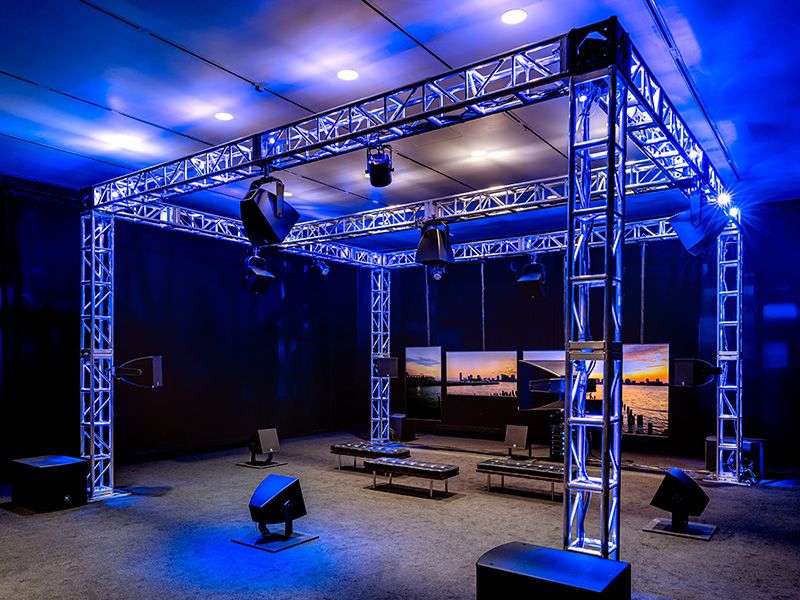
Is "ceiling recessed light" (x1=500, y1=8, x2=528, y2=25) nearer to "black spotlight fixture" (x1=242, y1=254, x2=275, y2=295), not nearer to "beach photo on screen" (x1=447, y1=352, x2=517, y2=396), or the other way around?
"black spotlight fixture" (x1=242, y1=254, x2=275, y2=295)

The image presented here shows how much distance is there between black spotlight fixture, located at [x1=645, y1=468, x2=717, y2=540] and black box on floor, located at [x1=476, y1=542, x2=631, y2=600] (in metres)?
3.43

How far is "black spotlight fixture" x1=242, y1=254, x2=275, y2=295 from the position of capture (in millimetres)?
10523

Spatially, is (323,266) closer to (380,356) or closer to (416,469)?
(380,356)

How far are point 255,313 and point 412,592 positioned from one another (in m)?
8.97

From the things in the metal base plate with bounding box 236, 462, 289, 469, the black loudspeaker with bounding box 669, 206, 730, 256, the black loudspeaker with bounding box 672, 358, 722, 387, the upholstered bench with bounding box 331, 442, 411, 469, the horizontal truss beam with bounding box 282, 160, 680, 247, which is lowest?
the metal base plate with bounding box 236, 462, 289, 469

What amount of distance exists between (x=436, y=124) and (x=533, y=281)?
268 inches

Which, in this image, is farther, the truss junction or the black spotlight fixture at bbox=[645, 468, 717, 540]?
the black spotlight fixture at bbox=[645, 468, 717, 540]

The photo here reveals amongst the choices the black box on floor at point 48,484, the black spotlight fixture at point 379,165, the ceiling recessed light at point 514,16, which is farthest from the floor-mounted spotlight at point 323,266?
the ceiling recessed light at point 514,16

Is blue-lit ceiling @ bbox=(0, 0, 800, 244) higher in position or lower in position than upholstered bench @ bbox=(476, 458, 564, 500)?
higher

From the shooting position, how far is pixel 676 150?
6.52m

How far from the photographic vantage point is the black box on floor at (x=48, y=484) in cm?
734

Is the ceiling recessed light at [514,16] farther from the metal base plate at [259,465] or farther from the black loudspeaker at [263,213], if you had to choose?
the metal base plate at [259,465]

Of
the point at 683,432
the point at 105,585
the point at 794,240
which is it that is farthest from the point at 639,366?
the point at 105,585

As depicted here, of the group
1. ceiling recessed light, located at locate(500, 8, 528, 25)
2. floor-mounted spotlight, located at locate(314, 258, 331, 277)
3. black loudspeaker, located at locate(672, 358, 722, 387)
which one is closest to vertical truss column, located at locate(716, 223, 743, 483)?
black loudspeaker, located at locate(672, 358, 722, 387)
